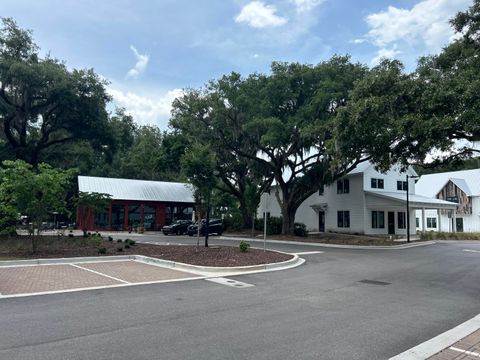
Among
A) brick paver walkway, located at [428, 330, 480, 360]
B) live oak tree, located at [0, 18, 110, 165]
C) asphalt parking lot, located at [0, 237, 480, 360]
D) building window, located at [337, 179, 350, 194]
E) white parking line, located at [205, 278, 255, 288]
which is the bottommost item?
brick paver walkway, located at [428, 330, 480, 360]

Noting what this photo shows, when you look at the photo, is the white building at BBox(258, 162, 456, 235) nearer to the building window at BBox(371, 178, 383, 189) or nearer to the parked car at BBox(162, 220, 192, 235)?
the building window at BBox(371, 178, 383, 189)

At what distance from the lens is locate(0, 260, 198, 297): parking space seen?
31.1 feet

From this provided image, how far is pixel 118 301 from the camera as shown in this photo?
8.01 metres

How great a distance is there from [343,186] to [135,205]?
19934 mm

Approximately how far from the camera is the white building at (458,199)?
145ft

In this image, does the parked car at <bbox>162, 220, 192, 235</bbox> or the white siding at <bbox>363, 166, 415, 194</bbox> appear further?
the white siding at <bbox>363, 166, 415, 194</bbox>

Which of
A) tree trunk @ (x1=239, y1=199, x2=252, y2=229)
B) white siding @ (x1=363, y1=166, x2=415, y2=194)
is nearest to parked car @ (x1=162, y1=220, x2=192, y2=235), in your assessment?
tree trunk @ (x1=239, y1=199, x2=252, y2=229)

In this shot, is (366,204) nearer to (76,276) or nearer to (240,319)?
(76,276)

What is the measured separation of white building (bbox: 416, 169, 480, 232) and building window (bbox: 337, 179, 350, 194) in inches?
484

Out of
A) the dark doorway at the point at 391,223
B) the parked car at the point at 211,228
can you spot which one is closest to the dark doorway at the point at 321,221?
the dark doorway at the point at 391,223

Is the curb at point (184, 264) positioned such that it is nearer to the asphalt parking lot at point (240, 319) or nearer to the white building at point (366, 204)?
the asphalt parking lot at point (240, 319)

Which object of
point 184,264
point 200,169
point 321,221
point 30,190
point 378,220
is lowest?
point 184,264

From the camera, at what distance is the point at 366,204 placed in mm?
33812

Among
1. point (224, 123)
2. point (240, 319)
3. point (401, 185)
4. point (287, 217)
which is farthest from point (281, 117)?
point (240, 319)
